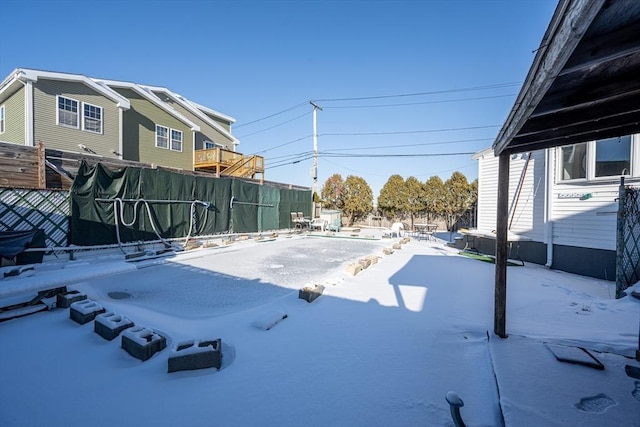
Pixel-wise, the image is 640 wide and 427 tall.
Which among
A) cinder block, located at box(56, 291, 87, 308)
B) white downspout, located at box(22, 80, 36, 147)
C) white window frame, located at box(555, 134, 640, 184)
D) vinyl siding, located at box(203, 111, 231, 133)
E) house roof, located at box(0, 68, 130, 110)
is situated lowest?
cinder block, located at box(56, 291, 87, 308)

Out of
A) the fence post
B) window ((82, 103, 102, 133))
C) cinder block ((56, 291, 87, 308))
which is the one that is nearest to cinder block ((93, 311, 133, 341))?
cinder block ((56, 291, 87, 308))

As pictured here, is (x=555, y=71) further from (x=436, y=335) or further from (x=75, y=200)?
(x=75, y=200)

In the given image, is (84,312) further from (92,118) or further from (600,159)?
(92,118)

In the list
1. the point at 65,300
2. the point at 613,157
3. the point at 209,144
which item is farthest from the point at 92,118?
the point at 613,157

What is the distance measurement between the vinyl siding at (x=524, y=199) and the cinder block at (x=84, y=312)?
887 cm

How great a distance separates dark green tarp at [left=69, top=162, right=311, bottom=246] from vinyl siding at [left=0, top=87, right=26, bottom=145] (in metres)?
5.06

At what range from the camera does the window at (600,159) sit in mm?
5779

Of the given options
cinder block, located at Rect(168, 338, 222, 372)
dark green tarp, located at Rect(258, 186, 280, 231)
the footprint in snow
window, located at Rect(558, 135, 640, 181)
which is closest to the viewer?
the footprint in snow

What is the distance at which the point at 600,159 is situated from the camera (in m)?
6.16

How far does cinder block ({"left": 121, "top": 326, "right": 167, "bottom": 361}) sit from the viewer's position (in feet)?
7.89

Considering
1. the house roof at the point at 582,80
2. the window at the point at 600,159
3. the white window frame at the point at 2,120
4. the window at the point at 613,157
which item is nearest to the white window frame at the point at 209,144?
the white window frame at the point at 2,120

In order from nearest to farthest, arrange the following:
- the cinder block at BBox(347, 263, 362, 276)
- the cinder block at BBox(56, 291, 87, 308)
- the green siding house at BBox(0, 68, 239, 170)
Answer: the cinder block at BBox(56, 291, 87, 308) < the cinder block at BBox(347, 263, 362, 276) < the green siding house at BBox(0, 68, 239, 170)

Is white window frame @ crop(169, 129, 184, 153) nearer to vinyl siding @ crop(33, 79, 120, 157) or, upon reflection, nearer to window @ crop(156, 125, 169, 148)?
window @ crop(156, 125, 169, 148)

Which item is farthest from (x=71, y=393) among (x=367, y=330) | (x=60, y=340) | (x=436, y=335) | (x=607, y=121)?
(x=607, y=121)
